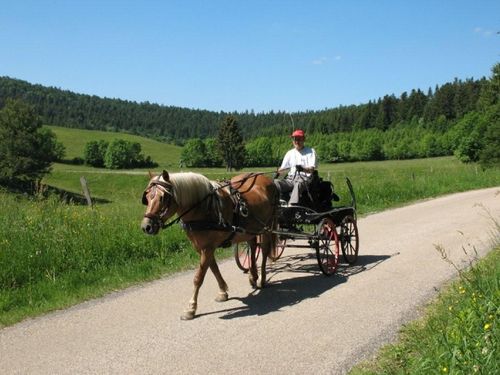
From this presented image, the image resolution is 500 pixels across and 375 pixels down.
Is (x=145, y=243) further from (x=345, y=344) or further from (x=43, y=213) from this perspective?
(x=345, y=344)

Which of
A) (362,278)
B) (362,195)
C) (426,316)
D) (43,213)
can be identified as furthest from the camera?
(362,195)

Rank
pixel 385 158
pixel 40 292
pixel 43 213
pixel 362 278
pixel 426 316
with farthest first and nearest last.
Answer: pixel 385 158
pixel 43 213
pixel 362 278
pixel 40 292
pixel 426 316

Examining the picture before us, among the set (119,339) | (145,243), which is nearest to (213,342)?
(119,339)

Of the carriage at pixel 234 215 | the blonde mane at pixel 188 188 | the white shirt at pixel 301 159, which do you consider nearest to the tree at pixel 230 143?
the white shirt at pixel 301 159

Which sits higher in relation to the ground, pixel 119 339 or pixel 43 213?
pixel 43 213

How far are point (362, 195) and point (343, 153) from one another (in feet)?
345

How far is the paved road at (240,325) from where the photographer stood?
502 cm

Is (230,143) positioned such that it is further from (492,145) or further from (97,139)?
(492,145)

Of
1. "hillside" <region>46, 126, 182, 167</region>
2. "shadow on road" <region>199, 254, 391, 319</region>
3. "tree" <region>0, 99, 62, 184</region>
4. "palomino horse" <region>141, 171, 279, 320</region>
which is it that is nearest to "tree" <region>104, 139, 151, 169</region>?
"hillside" <region>46, 126, 182, 167</region>

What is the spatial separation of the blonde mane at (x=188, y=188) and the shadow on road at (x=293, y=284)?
5.15 feet

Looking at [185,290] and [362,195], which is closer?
[185,290]

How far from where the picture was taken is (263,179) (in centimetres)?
805

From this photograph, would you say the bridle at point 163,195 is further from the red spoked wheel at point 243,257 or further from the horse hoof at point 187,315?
the red spoked wheel at point 243,257

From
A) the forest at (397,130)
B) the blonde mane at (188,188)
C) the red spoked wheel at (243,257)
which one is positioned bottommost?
the red spoked wheel at (243,257)
